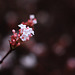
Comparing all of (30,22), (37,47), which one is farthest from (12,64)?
(30,22)

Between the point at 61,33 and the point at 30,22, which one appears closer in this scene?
→ the point at 30,22

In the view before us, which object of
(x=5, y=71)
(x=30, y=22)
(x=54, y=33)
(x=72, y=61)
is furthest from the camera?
(x=54, y=33)

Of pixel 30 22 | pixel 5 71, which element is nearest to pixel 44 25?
pixel 5 71

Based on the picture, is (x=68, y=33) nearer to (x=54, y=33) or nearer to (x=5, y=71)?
(x=54, y=33)

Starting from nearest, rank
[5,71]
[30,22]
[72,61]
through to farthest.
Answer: [30,22], [5,71], [72,61]

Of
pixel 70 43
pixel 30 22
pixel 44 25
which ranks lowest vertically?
pixel 70 43

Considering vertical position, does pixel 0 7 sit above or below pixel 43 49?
above

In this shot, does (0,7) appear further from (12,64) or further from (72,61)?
(72,61)
